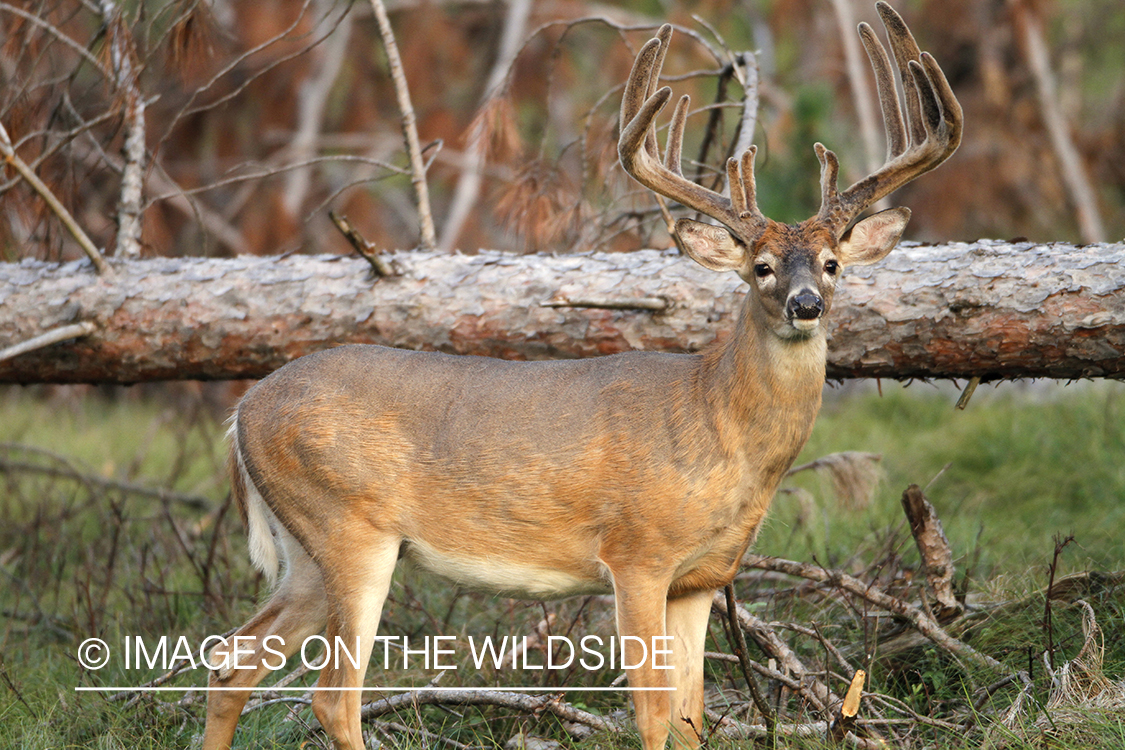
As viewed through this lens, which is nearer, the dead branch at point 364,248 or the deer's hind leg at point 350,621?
the deer's hind leg at point 350,621

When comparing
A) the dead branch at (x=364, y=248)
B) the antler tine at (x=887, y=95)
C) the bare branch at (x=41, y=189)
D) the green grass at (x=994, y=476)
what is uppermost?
the antler tine at (x=887, y=95)

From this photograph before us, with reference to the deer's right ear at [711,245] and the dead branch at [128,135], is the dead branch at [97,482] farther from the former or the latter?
the deer's right ear at [711,245]

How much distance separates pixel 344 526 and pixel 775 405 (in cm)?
146

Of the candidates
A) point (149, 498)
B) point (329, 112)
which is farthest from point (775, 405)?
point (329, 112)

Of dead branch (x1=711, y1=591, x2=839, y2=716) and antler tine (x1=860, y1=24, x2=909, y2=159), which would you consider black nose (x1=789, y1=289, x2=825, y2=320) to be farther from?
dead branch (x1=711, y1=591, x2=839, y2=716)

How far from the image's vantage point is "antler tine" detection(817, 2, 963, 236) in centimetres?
368

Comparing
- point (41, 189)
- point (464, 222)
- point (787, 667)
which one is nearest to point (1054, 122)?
point (464, 222)

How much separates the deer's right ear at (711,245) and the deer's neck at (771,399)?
215mm

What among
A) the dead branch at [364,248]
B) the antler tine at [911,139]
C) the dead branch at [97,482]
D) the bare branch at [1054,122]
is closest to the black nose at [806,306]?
the antler tine at [911,139]

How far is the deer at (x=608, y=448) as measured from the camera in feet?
11.9

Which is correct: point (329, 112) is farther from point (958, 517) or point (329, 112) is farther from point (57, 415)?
point (958, 517)

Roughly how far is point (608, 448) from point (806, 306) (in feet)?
2.60

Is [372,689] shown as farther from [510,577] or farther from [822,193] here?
[822,193]

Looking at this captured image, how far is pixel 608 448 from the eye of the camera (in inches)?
147
